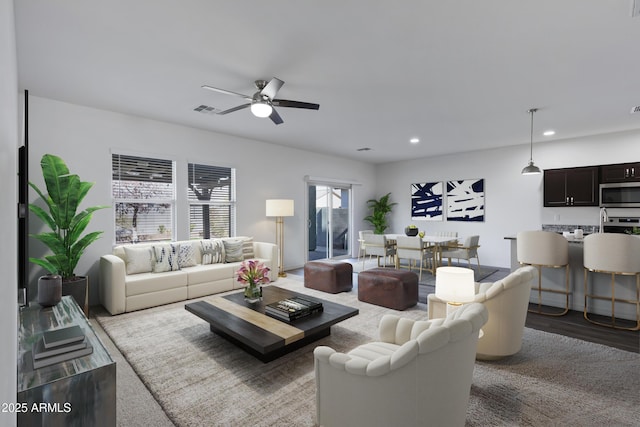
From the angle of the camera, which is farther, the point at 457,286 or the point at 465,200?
the point at 465,200

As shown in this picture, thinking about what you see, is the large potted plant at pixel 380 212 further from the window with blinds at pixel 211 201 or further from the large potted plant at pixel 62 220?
the large potted plant at pixel 62 220

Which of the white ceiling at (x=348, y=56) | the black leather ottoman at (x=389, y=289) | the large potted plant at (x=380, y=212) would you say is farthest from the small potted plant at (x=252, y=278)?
the large potted plant at (x=380, y=212)

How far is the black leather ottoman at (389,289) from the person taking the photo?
402cm

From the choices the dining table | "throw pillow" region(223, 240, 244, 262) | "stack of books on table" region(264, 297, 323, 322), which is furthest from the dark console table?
the dining table

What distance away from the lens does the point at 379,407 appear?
1.52 m

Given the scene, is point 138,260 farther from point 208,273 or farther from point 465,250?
point 465,250

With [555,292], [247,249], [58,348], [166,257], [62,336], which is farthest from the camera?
[247,249]

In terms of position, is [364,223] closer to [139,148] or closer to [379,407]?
[139,148]

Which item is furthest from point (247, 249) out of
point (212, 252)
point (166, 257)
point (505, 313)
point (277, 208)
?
point (505, 313)

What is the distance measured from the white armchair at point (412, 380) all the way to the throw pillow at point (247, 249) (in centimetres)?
394

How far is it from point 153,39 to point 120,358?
2.78 meters

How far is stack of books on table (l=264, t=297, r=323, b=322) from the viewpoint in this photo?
2.80 m

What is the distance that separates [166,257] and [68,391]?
123 inches

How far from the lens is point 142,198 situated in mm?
4801
